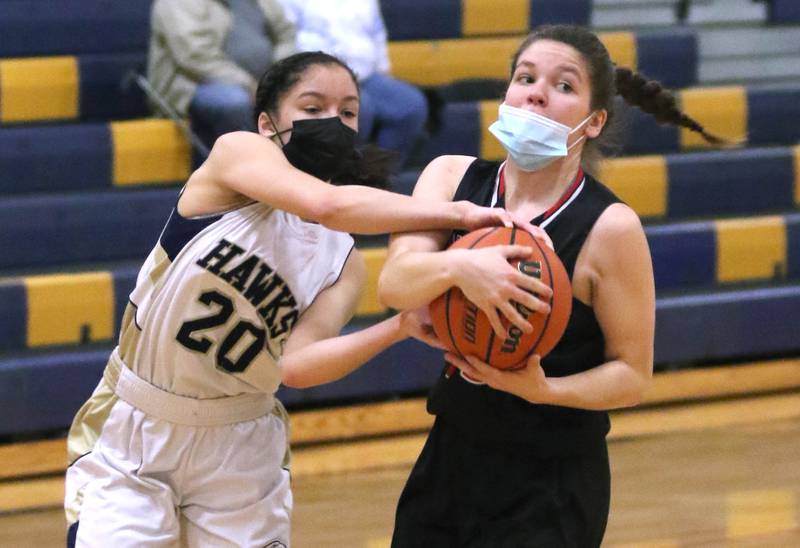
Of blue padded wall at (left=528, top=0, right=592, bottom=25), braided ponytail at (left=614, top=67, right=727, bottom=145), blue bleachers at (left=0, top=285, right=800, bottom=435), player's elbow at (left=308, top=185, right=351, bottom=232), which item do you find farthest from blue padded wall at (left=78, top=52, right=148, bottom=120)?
player's elbow at (left=308, top=185, right=351, bottom=232)

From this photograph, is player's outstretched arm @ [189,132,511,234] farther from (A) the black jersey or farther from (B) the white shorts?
(B) the white shorts

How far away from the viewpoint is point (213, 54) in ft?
17.3

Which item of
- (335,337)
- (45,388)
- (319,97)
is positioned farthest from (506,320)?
(45,388)

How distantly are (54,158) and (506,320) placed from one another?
3.59m

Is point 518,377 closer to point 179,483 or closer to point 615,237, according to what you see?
point 615,237

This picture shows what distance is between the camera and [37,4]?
5.65 meters

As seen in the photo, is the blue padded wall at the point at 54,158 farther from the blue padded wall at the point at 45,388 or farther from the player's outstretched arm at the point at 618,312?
the player's outstretched arm at the point at 618,312

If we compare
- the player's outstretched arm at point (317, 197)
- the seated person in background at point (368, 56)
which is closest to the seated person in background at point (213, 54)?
the seated person in background at point (368, 56)

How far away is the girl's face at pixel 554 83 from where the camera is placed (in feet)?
7.98

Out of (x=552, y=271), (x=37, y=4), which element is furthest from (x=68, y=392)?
(x=552, y=271)

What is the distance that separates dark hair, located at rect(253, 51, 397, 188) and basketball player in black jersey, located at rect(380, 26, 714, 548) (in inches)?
6.4

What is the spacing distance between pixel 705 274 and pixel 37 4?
10.3 ft

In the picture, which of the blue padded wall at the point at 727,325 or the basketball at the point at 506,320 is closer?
the basketball at the point at 506,320

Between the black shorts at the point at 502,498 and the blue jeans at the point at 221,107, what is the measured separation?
9.20ft
